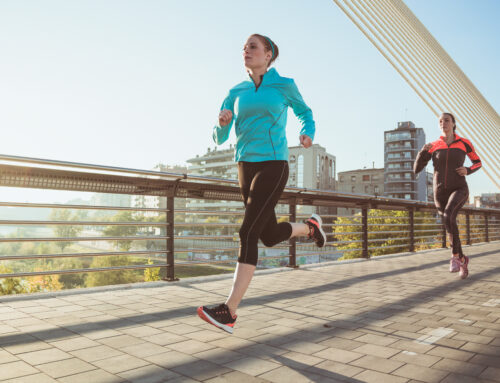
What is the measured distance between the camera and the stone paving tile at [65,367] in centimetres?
202

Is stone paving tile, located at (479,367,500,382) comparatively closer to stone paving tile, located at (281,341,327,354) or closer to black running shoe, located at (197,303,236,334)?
stone paving tile, located at (281,341,327,354)

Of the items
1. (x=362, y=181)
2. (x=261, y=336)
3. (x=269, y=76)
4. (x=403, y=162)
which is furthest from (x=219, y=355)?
(x=362, y=181)

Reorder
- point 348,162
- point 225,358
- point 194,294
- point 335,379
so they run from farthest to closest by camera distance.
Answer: point 348,162 < point 194,294 < point 225,358 < point 335,379

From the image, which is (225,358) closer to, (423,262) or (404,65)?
(423,262)

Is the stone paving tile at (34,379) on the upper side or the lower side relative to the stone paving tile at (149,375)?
upper

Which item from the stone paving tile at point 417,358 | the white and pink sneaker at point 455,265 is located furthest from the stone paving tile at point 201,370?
the white and pink sneaker at point 455,265

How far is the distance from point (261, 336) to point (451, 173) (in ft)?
12.8

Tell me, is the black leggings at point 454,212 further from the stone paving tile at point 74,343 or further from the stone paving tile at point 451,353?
the stone paving tile at point 74,343

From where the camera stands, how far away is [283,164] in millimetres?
2826

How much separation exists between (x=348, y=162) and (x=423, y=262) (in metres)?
105

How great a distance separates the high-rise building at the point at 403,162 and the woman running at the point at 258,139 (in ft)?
308

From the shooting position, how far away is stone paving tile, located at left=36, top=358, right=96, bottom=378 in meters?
2.02

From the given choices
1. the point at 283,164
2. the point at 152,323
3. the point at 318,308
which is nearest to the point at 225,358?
the point at 152,323

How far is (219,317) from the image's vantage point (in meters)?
2.54
